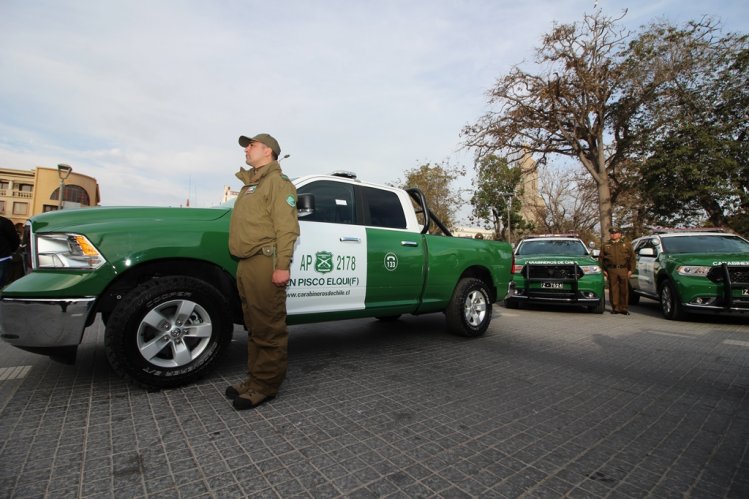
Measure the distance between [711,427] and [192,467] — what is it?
324 centimetres

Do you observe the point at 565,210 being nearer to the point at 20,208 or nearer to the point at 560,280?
the point at 560,280

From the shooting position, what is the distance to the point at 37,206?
49.8m

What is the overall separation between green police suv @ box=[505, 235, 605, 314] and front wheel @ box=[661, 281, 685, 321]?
41.7 inches

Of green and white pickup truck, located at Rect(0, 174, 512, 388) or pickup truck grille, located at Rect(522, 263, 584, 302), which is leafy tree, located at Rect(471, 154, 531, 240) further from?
green and white pickup truck, located at Rect(0, 174, 512, 388)

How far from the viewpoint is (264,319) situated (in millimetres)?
2832

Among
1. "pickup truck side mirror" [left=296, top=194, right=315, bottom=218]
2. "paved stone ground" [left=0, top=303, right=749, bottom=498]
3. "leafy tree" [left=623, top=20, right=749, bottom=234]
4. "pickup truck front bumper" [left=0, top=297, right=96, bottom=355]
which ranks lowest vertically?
"paved stone ground" [left=0, top=303, right=749, bottom=498]

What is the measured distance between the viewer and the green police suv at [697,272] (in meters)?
6.81

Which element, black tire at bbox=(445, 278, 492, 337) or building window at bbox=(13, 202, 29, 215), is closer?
black tire at bbox=(445, 278, 492, 337)

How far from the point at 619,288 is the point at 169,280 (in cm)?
863

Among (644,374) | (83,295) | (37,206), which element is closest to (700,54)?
(644,374)

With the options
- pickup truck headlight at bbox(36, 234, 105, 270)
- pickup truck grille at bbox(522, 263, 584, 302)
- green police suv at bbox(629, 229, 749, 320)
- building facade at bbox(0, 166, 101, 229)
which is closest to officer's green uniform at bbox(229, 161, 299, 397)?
pickup truck headlight at bbox(36, 234, 105, 270)

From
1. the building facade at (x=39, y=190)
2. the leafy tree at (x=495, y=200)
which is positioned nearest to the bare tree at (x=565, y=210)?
the leafy tree at (x=495, y=200)

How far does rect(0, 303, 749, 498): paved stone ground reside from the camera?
6.34 feet

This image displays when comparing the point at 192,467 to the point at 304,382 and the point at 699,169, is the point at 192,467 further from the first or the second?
the point at 699,169
